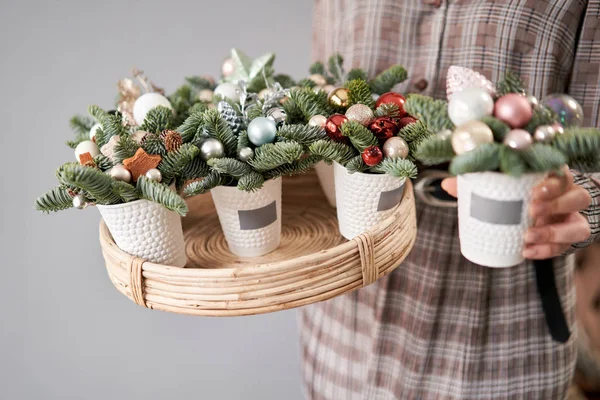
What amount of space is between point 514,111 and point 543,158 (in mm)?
52

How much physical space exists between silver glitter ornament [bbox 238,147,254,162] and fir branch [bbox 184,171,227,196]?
0.04m

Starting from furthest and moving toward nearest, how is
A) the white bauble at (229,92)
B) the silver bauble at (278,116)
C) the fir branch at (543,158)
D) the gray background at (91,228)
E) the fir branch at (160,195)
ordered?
the gray background at (91,228)
the white bauble at (229,92)
the silver bauble at (278,116)
the fir branch at (160,195)
the fir branch at (543,158)

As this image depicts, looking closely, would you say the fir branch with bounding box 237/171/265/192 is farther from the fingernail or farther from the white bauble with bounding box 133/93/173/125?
the fingernail

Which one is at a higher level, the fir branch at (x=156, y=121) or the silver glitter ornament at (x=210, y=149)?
the fir branch at (x=156, y=121)

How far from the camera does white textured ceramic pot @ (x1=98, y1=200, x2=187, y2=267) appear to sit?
22.1 inches

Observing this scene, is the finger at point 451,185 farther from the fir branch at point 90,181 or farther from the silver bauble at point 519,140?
the fir branch at point 90,181

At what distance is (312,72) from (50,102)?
0.55m

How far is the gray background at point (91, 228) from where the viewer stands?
0.97 meters

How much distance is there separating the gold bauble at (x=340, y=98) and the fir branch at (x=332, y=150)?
0.08 m

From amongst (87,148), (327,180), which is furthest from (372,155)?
(87,148)

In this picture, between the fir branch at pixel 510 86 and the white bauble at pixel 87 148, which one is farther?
the white bauble at pixel 87 148

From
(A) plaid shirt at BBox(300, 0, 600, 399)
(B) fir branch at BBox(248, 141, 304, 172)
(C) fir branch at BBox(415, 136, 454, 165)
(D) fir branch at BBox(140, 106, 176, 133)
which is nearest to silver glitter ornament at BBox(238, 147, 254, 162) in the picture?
(B) fir branch at BBox(248, 141, 304, 172)

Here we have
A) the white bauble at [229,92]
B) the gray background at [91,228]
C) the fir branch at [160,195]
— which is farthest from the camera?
the gray background at [91,228]

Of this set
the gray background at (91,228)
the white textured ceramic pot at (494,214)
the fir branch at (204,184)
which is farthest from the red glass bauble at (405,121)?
the gray background at (91,228)
